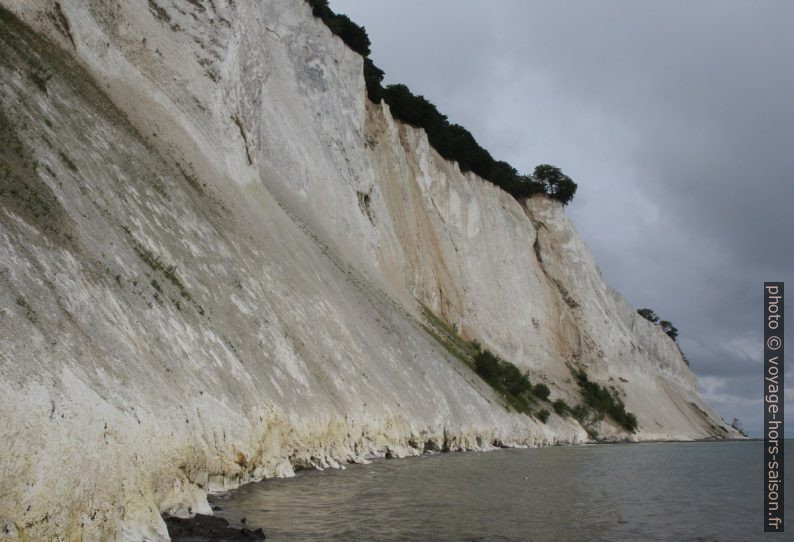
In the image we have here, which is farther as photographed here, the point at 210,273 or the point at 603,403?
the point at 603,403

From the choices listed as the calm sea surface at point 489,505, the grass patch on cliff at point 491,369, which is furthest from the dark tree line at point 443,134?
the calm sea surface at point 489,505

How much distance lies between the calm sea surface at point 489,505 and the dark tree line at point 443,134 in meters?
35.9

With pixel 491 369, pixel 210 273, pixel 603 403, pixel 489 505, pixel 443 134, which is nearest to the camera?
pixel 489 505

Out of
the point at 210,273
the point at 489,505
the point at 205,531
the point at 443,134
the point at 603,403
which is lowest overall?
the point at 489,505

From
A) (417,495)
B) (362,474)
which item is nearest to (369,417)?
(362,474)

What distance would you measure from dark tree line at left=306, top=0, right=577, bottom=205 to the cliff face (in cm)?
182

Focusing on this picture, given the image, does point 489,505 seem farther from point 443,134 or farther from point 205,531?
point 443,134

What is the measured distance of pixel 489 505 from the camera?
15.8 m

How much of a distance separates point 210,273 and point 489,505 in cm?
971

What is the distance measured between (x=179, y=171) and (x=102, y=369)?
1486cm

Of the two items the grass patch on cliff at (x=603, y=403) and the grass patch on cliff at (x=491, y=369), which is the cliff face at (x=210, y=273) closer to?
the grass patch on cliff at (x=603, y=403)

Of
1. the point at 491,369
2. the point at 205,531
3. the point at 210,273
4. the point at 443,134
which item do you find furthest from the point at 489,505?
the point at 443,134

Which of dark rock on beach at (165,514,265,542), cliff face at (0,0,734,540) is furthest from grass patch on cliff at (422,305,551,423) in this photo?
dark rock on beach at (165,514,265,542)

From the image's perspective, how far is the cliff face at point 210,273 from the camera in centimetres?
870
